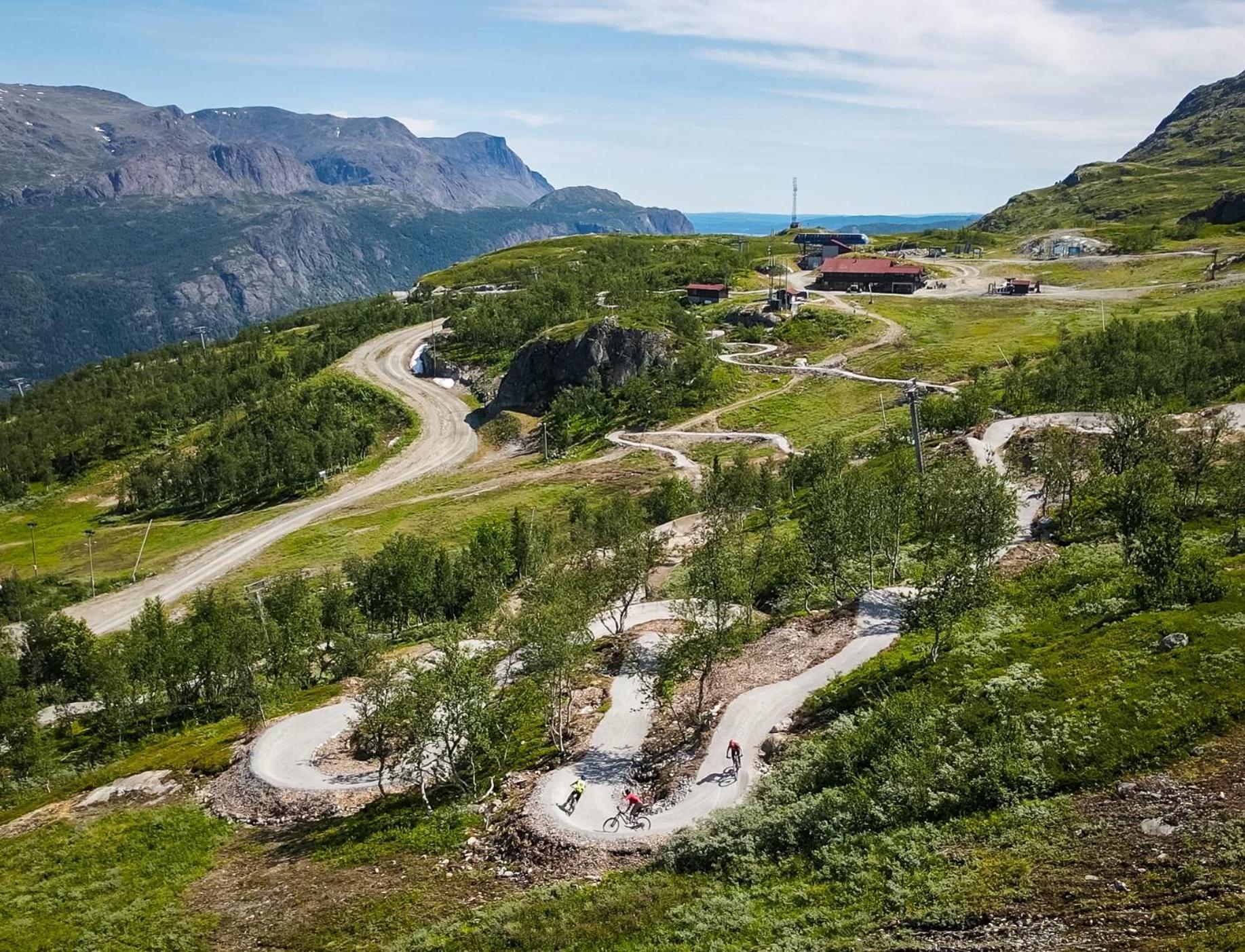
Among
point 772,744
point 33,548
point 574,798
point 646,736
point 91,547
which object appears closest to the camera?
point 574,798

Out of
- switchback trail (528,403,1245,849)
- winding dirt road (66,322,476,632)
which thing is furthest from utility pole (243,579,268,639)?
switchback trail (528,403,1245,849)

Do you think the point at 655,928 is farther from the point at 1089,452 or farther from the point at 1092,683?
the point at 1089,452

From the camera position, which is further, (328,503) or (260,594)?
(328,503)

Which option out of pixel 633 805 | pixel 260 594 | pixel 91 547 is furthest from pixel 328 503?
pixel 633 805

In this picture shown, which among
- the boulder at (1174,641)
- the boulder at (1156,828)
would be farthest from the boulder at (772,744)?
the boulder at (1174,641)

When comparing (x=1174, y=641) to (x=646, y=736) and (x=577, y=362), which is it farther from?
(x=577, y=362)

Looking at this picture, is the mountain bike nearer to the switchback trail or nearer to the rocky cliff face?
the switchback trail
